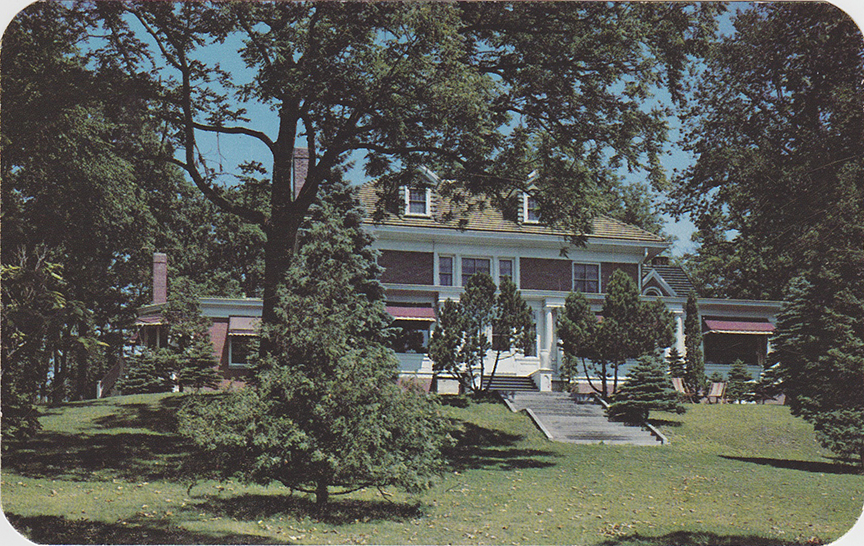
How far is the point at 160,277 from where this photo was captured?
46.8ft

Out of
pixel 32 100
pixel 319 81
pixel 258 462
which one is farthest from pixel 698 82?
pixel 32 100

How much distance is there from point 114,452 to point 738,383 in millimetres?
12438

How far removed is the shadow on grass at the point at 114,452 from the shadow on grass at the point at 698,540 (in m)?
4.48

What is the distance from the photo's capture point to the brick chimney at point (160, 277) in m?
14.0

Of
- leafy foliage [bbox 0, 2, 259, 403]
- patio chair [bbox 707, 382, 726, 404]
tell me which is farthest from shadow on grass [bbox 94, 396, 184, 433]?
patio chair [bbox 707, 382, 726, 404]

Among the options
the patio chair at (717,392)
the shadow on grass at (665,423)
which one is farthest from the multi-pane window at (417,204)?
the patio chair at (717,392)

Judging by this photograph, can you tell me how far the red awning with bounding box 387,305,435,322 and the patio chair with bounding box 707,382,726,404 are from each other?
6288 millimetres

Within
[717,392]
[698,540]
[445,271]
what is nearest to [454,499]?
[698,540]

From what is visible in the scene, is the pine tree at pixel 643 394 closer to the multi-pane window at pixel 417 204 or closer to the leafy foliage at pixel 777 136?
the leafy foliage at pixel 777 136

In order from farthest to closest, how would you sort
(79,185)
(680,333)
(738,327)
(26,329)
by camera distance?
(680,333) → (738,327) → (79,185) → (26,329)

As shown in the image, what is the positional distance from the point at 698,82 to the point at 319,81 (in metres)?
5.12

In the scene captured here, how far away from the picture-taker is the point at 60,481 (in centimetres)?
807

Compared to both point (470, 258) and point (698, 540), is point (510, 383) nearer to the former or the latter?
point (470, 258)

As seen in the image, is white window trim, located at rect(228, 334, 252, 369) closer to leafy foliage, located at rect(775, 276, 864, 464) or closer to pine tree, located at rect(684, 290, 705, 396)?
leafy foliage, located at rect(775, 276, 864, 464)
